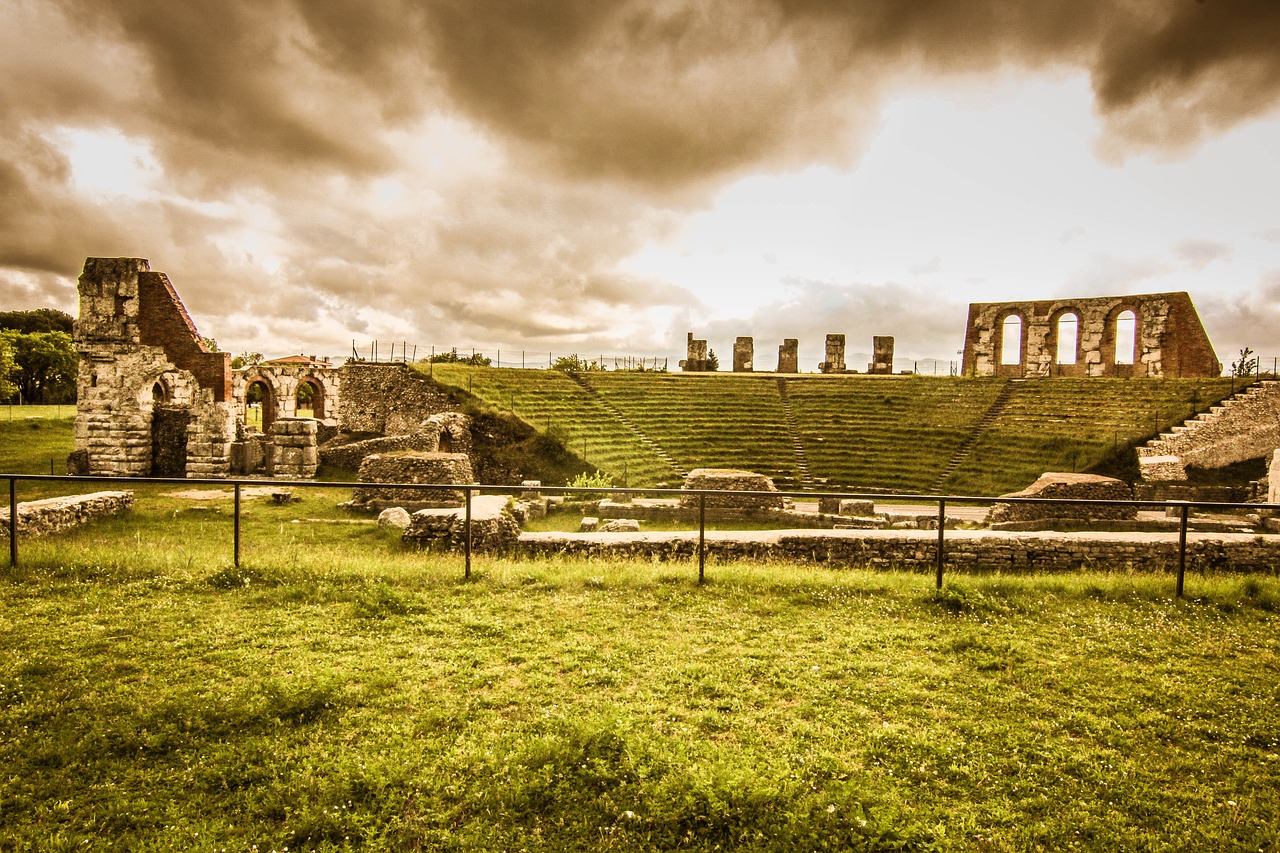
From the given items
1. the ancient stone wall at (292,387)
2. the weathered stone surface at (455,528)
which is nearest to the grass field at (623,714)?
the weathered stone surface at (455,528)

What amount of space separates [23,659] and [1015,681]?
28.5 ft

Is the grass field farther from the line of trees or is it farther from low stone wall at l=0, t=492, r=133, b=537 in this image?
the line of trees

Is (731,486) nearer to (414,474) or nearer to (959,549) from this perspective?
(959,549)

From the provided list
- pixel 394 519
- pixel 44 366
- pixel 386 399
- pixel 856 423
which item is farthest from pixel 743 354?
pixel 44 366

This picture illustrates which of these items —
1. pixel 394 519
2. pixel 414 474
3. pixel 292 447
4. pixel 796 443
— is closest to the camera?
pixel 394 519

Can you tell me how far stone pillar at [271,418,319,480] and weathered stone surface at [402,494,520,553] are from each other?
1253 centimetres

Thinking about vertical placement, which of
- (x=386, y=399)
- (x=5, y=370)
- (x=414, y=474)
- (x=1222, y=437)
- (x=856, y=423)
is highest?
(x=5, y=370)

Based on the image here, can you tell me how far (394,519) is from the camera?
15320 mm

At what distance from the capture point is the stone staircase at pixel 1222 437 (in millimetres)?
24172

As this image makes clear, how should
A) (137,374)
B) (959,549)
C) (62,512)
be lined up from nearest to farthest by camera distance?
(959,549), (62,512), (137,374)

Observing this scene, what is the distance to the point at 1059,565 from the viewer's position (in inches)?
427

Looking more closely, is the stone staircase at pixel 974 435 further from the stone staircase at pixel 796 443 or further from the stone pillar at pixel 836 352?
the stone pillar at pixel 836 352

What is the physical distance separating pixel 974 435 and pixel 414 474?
25.7m

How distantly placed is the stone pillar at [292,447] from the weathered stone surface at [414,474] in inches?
188
